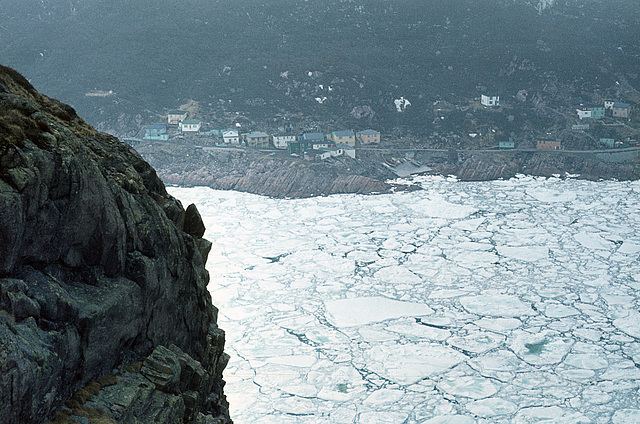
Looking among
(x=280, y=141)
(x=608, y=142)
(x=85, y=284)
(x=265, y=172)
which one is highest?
(x=608, y=142)

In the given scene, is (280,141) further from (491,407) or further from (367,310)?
(491,407)

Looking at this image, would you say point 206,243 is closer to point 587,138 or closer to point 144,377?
point 144,377

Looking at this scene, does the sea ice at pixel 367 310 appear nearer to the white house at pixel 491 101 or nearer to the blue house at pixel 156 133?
the blue house at pixel 156 133

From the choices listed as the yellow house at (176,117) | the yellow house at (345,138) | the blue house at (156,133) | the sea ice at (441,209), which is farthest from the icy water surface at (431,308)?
the yellow house at (176,117)

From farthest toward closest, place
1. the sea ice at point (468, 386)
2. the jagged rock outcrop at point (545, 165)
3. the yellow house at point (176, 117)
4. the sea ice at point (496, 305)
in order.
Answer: the yellow house at point (176, 117) < the jagged rock outcrop at point (545, 165) < the sea ice at point (496, 305) < the sea ice at point (468, 386)

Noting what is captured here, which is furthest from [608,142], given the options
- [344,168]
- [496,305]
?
[496,305]

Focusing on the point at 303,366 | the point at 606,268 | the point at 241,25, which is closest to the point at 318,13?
the point at 241,25
